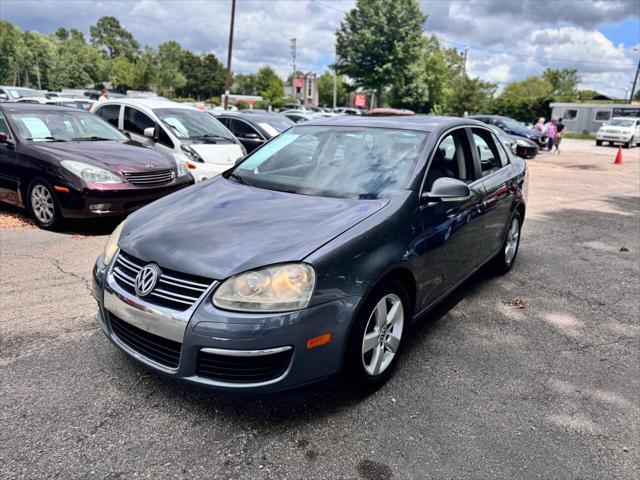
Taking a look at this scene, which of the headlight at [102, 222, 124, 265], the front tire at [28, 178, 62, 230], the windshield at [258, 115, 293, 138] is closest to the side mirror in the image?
the headlight at [102, 222, 124, 265]

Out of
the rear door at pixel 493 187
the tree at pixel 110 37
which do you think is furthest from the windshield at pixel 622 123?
Result: the tree at pixel 110 37

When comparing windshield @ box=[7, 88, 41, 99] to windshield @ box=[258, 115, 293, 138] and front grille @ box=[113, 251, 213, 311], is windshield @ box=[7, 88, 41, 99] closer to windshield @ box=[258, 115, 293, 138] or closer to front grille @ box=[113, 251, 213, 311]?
windshield @ box=[258, 115, 293, 138]

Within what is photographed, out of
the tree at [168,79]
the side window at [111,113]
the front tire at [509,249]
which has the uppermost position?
Result: the tree at [168,79]

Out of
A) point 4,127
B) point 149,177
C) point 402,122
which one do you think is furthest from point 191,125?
point 402,122

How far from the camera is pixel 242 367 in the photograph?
2.34 meters

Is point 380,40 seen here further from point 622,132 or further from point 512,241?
point 512,241

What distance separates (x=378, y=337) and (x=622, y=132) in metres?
30.1

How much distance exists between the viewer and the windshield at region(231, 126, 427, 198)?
10.6 ft

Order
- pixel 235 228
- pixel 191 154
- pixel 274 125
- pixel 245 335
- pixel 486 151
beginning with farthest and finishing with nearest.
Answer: pixel 274 125, pixel 191 154, pixel 486 151, pixel 235 228, pixel 245 335

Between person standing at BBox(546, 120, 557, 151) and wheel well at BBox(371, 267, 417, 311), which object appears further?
person standing at BBox(546, 120, 557, 151)

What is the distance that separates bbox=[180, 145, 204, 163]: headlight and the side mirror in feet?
18.1

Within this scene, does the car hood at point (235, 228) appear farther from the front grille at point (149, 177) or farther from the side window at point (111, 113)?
the side window at point (111, 113)

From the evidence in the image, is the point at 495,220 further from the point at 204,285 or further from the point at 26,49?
the point at 26,49

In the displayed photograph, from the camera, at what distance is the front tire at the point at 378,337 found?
2.61 m
